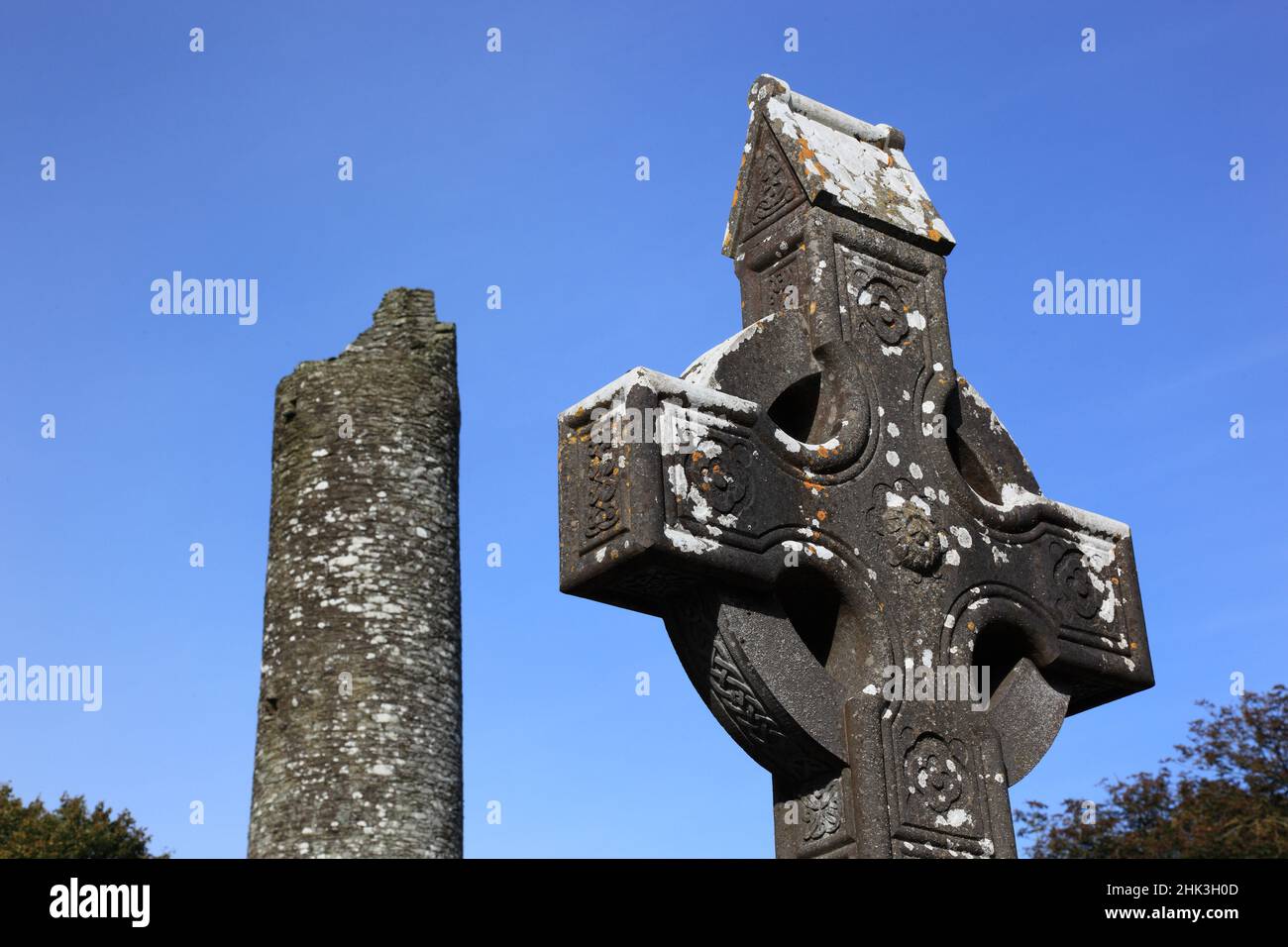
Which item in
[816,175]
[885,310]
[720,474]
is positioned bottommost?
[720,474]

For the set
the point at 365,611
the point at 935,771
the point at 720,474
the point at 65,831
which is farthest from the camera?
the point at 65,831

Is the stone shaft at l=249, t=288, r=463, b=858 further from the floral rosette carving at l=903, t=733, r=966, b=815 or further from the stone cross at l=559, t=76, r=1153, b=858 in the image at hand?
the floral rosette carving at l=903, t=733, r=966, b=815

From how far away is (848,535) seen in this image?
4.22 meters

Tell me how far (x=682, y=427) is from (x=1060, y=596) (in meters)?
1.37

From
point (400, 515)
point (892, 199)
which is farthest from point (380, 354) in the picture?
point (892, 199)

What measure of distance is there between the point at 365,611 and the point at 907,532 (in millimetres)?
12203

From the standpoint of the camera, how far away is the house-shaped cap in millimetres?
4637

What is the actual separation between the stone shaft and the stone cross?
11.0 m

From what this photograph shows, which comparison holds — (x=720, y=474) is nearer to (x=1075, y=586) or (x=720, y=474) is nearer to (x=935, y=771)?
(x=935, y=771)

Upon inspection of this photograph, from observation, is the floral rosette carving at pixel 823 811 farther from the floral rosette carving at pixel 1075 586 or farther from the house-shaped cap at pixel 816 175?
the house-shaped cap at pixel 816 175

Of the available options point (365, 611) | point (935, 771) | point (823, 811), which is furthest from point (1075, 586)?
point (365, 611)

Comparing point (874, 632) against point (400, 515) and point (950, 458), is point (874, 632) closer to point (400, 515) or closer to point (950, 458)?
point (950, 458)

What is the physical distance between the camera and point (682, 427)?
390 centimetres

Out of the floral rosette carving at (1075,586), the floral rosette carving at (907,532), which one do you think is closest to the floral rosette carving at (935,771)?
the floral rosette carving at (907,532)
